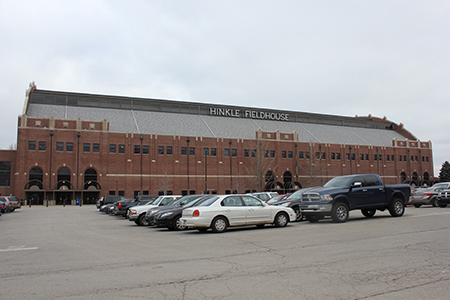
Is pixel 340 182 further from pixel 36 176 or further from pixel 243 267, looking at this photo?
pixel 36 176

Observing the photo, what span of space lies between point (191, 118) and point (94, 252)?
6149cm

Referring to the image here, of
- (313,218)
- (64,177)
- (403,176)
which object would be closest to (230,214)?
(313,218)

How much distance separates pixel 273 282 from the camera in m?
6.55

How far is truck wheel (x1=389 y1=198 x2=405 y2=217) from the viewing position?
17.1m

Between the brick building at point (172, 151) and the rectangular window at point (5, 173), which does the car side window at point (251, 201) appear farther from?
the rectangular window at point (5, 173)

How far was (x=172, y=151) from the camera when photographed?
62.4m

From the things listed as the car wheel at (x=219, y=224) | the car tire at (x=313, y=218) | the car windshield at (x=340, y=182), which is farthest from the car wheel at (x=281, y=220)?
the car windshield at (x=340, y=182)

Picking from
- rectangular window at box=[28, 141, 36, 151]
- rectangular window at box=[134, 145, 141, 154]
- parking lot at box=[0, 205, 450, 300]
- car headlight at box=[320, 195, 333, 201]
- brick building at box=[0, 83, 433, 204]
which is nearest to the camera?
parking lot at box=[0, 205, 450, 300]

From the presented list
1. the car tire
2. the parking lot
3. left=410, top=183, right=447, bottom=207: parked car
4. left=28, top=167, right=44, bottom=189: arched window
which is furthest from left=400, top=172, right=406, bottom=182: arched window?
the parking lot

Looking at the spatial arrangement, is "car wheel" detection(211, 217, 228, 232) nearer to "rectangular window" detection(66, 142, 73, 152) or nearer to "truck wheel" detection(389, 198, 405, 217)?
"truck wheel" detection(389, 198, 405, 217)

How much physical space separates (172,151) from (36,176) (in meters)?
20.9

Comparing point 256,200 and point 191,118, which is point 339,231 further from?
point 191,118

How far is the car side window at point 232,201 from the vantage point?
48.3 ft

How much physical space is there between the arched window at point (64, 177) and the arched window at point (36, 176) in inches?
96.8
